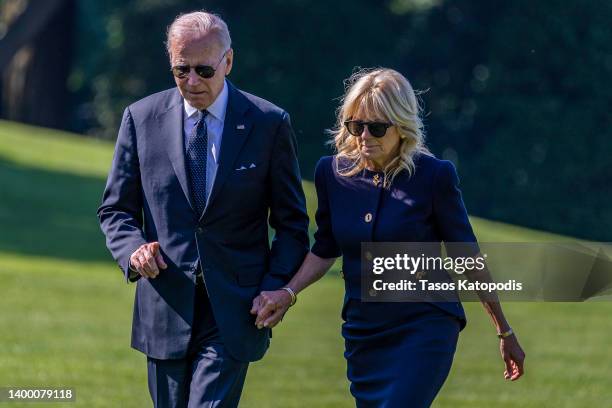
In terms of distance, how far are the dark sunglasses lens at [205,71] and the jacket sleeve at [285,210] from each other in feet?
1.34

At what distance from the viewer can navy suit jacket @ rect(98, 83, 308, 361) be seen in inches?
247

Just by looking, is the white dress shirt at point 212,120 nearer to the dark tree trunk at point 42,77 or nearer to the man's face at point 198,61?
the man's face at point 198,61

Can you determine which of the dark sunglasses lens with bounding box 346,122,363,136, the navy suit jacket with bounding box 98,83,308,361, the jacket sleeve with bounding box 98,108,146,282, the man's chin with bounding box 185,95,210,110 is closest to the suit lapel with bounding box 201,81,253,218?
the navy suit jacket with bounding box 98,83,308,361

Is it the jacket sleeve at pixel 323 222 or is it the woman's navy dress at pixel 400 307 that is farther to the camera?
the jacket sleeve at pixel 323 222

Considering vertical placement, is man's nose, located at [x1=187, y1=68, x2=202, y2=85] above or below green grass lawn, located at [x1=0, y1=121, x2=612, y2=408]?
above

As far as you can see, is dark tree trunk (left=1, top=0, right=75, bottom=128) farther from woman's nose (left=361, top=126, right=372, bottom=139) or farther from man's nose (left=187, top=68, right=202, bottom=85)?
woman's nose (left=361, top=126, right=372, bottom=139)

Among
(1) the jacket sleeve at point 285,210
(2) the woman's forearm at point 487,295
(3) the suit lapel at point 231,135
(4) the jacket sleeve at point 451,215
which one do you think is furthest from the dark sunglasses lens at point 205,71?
(2) the woman's forearm at point 487,295

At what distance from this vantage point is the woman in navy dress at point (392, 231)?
6102mm

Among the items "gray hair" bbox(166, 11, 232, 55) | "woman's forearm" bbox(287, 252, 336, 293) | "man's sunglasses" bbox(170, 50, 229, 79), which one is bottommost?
"woman's forearm" bbox(287, 252, 336, 293)

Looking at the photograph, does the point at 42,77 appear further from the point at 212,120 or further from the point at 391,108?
the point at 391,108

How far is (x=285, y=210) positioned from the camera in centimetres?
643

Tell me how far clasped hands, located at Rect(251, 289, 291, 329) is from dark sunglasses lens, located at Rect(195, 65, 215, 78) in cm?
95

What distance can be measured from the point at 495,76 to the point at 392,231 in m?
44.5

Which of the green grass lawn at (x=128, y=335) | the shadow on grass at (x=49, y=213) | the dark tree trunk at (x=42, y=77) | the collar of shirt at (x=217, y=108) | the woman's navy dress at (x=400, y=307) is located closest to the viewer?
the woman's navy dress at (x=400, y=307)
